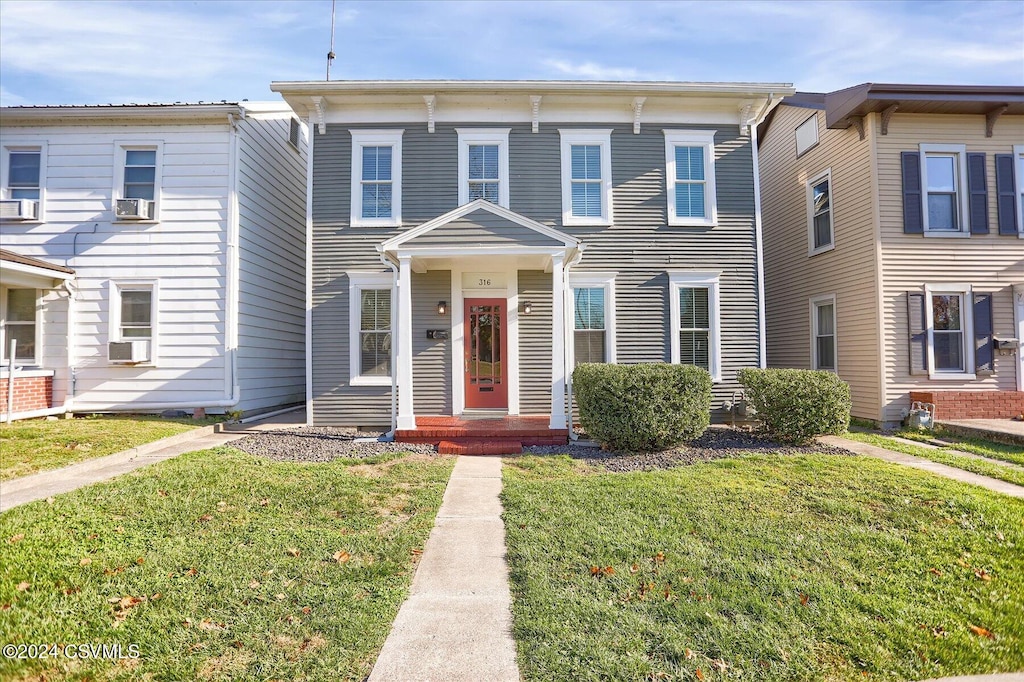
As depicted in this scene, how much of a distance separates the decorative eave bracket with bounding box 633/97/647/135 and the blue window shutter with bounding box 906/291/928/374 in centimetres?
611

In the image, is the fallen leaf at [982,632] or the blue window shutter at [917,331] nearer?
the fallen leaf at [982,632]

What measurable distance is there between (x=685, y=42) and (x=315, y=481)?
33.4 feet

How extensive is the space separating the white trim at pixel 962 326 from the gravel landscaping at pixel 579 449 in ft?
13.2

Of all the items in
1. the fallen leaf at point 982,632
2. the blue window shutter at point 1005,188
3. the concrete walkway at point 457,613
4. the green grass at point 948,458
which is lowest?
the fallen leaf at point 982,632

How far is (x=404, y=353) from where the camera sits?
26.6 ft

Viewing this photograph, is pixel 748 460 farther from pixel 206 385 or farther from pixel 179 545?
pixel 206 385

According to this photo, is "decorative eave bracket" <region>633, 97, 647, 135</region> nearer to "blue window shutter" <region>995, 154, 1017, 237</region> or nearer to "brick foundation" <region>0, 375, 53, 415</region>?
"blue window shutter" <region>995, 154, 1017, 237</region>

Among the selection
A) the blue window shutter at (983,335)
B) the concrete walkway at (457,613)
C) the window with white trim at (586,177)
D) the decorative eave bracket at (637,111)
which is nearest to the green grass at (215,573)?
the concrete walkway at (457,613)

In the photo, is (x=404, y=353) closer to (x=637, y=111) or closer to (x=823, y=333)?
(x=637, y=111)

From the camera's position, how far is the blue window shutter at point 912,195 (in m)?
9.60

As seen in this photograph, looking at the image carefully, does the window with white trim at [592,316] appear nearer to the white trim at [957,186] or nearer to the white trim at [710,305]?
the white trim at [710,305]

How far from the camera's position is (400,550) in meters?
3.85

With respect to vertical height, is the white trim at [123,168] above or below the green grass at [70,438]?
above

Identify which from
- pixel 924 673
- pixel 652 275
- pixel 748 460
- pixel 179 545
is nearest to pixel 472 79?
pixel 652 275
